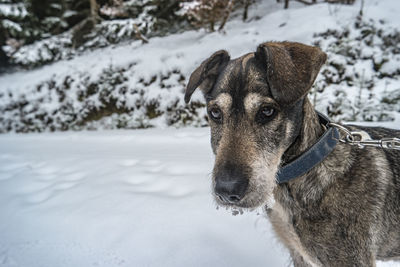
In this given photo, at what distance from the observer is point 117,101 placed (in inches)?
311

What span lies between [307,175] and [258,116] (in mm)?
503

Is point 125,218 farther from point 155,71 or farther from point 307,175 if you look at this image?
point 155,71

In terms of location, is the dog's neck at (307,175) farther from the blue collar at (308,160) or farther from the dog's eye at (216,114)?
the dog's eye at (216,114)

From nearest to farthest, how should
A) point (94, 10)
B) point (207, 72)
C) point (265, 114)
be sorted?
point (265, 114), point (207, 72), point (94, 10)

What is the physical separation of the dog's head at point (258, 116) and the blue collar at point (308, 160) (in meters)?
0.07

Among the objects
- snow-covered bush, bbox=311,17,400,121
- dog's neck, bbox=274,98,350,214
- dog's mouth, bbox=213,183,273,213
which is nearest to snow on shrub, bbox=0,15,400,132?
snow-covered bush, bbox=311,17,400,121

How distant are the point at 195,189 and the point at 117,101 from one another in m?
5.48

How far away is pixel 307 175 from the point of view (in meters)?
1.62

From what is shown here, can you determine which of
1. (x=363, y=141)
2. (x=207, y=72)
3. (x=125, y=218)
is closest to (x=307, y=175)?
(x=363, y=141)

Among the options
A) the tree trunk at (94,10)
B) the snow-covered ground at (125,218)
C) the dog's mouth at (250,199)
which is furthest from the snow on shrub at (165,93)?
the dog's mouth at (250,199)

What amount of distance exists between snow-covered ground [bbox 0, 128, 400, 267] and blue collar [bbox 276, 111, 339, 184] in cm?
89

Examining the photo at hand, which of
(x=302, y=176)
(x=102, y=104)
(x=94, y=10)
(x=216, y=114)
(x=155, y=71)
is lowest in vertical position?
(x=102, y=104)

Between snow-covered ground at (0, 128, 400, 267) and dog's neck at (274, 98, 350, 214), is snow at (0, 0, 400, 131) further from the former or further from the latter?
dog's neck at (274, 98, 350, 214)

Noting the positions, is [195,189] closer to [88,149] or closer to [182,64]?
[88,149]
